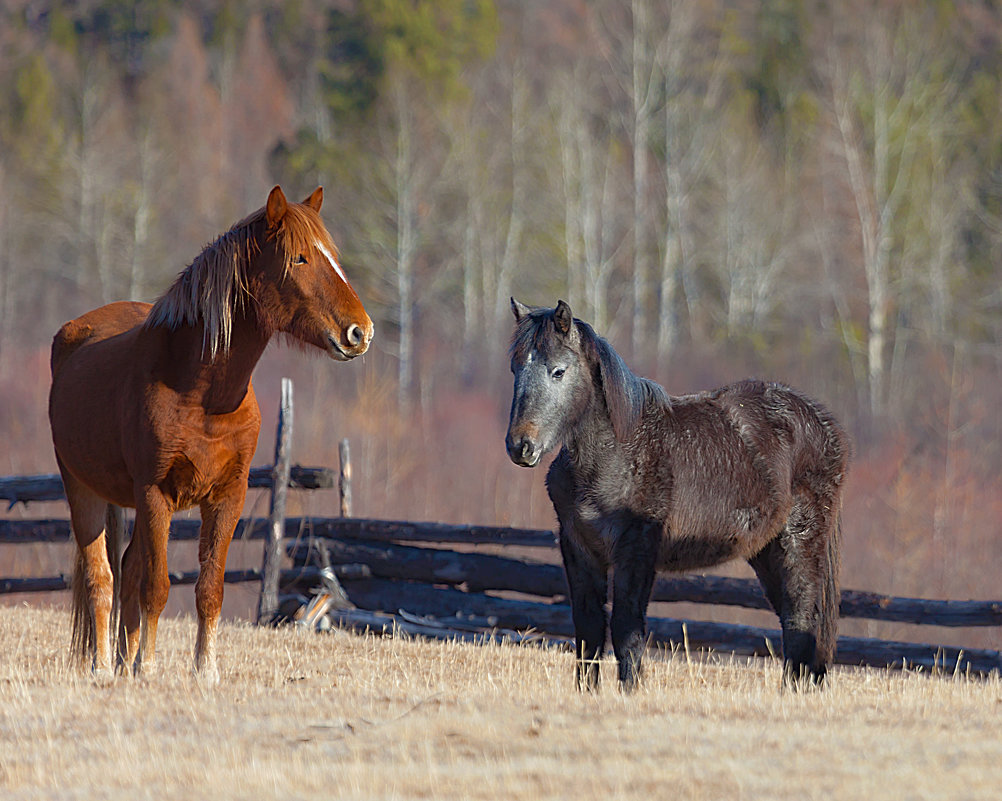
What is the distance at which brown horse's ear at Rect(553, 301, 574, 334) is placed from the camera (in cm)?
592

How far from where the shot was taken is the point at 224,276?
5.84m

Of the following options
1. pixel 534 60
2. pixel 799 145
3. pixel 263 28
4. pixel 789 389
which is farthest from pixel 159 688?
pixel 263 28

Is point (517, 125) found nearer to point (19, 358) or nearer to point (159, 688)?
point (19, 358)

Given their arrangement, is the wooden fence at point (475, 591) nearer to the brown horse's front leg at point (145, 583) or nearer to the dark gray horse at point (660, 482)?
the dark gray horse at point (660, 482)

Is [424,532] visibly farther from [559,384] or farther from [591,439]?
[559,384]

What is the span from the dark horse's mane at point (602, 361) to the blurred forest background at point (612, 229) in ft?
53.1

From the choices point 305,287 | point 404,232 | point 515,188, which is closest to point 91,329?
point 305,287

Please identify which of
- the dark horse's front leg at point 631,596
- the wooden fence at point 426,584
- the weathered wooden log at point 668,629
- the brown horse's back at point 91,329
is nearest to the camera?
the dark horse's front leg at point 631,596

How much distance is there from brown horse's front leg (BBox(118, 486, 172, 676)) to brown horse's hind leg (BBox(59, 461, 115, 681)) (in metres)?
0.17

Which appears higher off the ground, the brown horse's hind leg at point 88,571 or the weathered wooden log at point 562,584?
the brown horse's hind leg at point 88,571

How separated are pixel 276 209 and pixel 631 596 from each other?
8.08 ft

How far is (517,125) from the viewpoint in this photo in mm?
29766

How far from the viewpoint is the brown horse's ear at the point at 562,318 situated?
5.92 metres

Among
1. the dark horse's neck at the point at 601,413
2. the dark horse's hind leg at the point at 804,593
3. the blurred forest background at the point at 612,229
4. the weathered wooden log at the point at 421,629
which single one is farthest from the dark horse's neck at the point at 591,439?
the blurred forest background at the point at 612,229
